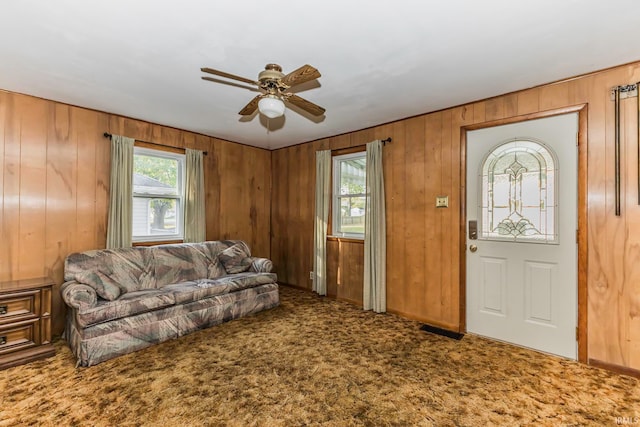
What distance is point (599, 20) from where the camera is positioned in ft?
6.30

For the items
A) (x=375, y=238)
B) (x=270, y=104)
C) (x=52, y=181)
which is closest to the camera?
(x=270, y=104)

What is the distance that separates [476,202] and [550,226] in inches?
27.3

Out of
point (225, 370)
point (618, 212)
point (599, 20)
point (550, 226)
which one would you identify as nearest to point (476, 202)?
point (550, 226)

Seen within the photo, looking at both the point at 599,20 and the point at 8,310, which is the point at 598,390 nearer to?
the point at 599,20

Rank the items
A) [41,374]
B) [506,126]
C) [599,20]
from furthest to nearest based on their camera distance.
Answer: [506,126]
[41,374]
[599,20]

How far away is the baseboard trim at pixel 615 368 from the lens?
2.41 m

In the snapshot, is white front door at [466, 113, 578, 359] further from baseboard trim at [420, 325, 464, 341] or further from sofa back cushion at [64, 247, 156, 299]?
sofa back cushion at [64, 247, 156, 299]

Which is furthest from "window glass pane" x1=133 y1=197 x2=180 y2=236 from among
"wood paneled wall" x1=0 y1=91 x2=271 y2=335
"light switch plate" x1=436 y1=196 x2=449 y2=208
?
"light switch plate" x1=436 y1=196 x2=449 y2=208

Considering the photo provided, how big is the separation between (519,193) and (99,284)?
13.9ft

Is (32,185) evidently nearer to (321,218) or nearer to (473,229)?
(321,218)

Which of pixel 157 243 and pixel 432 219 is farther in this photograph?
pixel 157 243

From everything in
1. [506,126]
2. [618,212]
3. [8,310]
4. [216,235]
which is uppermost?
[506,126]

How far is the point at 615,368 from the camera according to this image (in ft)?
8.14

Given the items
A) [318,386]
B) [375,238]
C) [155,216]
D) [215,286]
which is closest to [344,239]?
[375,238]
